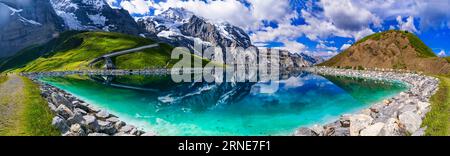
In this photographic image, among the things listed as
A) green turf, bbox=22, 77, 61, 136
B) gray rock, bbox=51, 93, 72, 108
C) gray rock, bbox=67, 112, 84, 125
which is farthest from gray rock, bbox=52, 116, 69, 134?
gray rock, bbox=51, 93, 72, 108

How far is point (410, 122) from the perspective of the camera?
24953 mm

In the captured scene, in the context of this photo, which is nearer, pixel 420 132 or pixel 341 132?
pixel 420 132

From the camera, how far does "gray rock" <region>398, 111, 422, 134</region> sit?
24.1 meters

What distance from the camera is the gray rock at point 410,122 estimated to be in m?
24.1

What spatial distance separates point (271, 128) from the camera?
32.3m

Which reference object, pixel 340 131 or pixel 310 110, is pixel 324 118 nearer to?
pixel 310 110

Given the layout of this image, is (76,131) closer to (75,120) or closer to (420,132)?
(75,120)

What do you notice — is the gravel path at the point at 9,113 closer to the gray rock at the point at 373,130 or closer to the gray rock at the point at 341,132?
the gray rock at the point at 341,132

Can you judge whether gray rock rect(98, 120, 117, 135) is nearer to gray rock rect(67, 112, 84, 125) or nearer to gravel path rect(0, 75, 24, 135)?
gray rock rect(67, 112, 84, 125)

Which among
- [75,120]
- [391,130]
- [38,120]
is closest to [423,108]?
[391,130]

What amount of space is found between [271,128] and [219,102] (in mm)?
19074

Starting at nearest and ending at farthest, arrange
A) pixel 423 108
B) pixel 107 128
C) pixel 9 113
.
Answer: pixel 107 128 < pixel 9 113 < pixel 423 108
